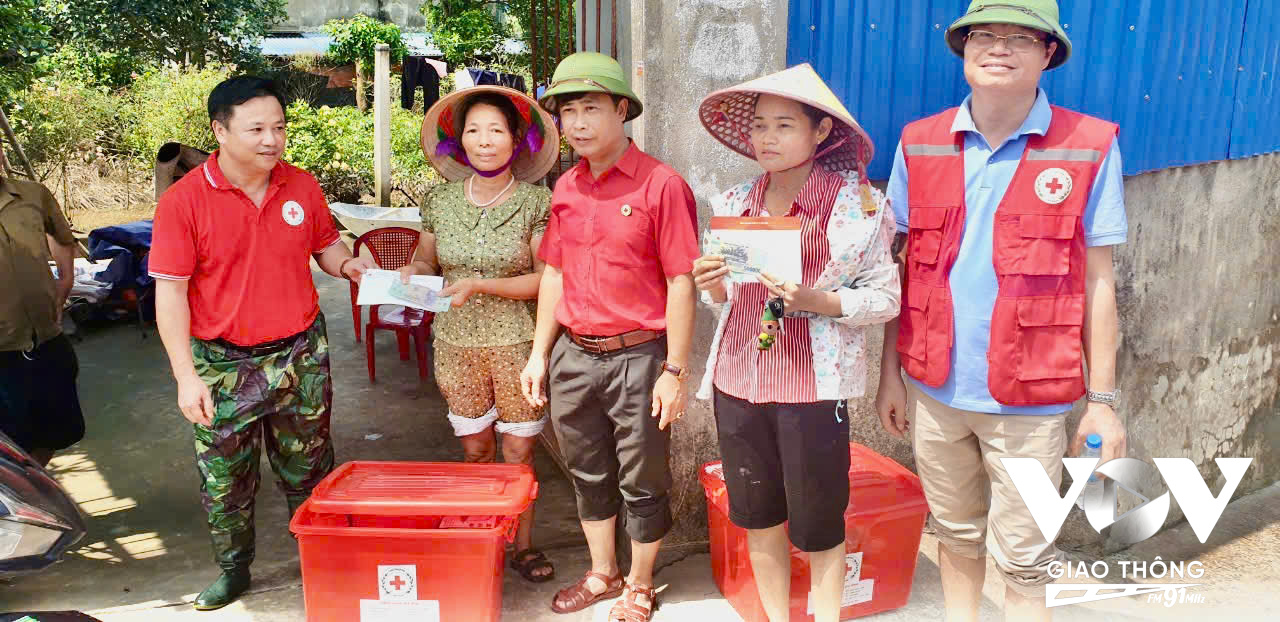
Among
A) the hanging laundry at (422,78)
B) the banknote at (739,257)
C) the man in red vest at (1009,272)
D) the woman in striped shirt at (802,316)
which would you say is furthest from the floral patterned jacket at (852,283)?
the hanging laundry at (422,78)

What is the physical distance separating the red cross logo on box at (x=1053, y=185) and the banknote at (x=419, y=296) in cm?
200

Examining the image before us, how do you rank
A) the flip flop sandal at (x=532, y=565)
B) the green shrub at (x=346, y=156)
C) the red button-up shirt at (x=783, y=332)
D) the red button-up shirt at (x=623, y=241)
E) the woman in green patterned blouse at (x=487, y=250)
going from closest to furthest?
1. the red button-up shirt at (x=783, y=332)
2. the red button-up shirt at (x=623, y=241)
3. the woman in green patterned blouse at (x=487, y=250)
4. the flip flop sandal at (x=532, y=565)
5. the green shrub at (x=346, y=156)

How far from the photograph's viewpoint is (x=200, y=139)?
46.5ft

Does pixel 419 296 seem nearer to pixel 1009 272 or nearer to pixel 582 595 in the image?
pixel 582 595

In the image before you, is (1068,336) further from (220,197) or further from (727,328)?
(220,197)

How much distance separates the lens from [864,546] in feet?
10.8

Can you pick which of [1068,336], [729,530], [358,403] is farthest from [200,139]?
[1068,336]

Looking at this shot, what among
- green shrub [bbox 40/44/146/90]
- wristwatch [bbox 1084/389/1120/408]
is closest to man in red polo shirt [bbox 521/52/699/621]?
wristwatch [bbox 1084/389/1120/408]

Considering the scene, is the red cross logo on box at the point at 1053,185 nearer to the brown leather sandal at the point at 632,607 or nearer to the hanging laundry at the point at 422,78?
the brown leather sandal at the point at 632,607

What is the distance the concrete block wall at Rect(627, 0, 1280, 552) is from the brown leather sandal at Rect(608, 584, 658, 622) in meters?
0.52

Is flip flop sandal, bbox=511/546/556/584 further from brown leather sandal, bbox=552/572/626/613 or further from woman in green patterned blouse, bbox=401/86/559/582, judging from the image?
woman in green patterned blouse, bbox=401/86/559/582

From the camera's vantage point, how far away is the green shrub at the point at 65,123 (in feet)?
43.1

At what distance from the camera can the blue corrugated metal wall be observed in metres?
3.55

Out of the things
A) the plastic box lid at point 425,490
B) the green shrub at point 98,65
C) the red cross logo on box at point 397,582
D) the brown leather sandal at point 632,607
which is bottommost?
the brown leather sandal at point 632,607
